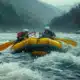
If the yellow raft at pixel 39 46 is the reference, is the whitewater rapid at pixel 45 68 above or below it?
below

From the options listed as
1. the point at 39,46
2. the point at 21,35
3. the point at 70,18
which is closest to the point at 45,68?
the point at 39,46

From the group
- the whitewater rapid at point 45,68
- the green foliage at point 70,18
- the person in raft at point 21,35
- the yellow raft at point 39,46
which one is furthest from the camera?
the green foliage at point 70,18

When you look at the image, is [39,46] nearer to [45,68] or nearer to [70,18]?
[45,68]

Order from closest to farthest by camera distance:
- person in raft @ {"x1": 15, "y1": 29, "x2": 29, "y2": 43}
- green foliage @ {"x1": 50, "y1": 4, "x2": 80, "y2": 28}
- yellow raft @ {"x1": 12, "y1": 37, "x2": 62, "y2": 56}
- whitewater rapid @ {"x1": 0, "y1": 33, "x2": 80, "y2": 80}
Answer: whitewater rapid @ {"x1": 0, "y1": 33, "x2": 80, "y2": 80}
yellow raft @ {"x1": 12, "y1": 37, "x2": 62, "y2": 56}
person in raft @ {"x1": 15, "y1": 29, "x2": 29, "y2": 43}
green foliage @ {"x1": 50, "y1": 4, "x2": 80, "y2": 28}

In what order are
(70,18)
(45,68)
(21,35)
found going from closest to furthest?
(45,68) → (21,35) → (70,18)

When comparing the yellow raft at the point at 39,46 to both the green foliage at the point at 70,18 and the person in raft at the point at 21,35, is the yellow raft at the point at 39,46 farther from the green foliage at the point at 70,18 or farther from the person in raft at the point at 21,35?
the green foliage at the point at 70,18

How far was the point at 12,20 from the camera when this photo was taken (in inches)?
6934

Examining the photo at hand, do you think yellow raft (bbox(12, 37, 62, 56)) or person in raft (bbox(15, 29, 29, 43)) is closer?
yellow raft (bbox(12, 37, 62, 56))

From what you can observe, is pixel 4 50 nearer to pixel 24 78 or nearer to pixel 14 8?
pixel 24 78

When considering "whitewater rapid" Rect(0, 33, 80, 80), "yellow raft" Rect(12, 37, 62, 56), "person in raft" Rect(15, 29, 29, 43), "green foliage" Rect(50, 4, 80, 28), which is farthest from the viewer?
"green foliage" Rect(50, 4, 80, 28)

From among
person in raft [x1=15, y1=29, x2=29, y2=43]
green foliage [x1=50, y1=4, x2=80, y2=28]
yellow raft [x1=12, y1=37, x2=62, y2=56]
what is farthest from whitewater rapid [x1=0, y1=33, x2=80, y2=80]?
green foliage [x1=50, y1=4, x2=80, y2=28]

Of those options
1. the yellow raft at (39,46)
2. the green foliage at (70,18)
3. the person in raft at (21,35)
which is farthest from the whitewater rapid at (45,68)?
the green foliage at (70,18)

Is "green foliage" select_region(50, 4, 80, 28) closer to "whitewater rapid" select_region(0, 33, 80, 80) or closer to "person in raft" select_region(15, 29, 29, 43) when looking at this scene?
"person in raft" select_region(15, 29, 29, 43)

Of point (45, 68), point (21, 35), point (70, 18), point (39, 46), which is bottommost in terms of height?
point (45, 68)
